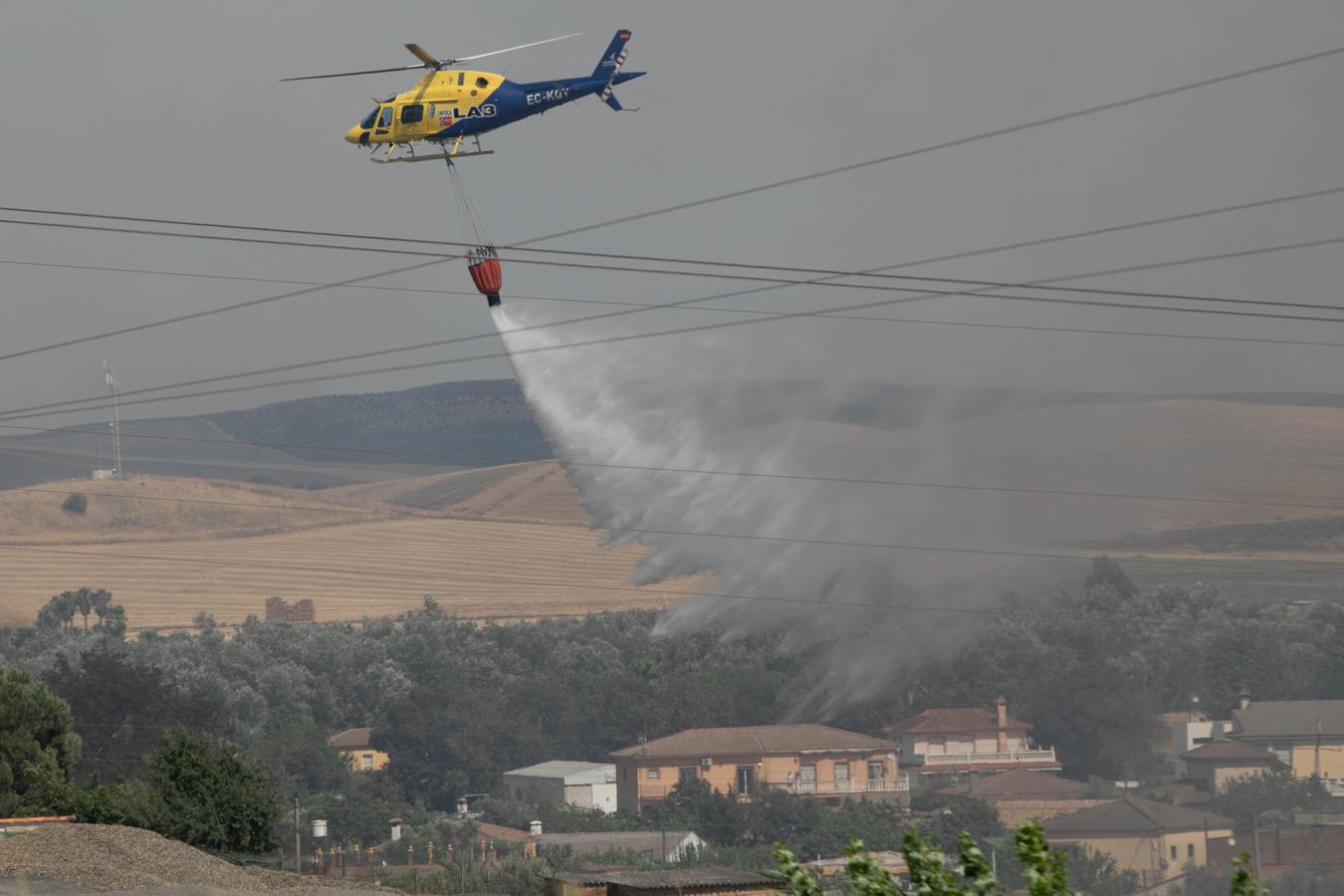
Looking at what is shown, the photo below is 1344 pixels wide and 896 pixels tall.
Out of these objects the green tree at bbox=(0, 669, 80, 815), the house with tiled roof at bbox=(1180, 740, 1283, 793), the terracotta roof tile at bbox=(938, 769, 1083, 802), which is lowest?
the terracotta roof tile at bbox=(938, 769, 1083, 802)

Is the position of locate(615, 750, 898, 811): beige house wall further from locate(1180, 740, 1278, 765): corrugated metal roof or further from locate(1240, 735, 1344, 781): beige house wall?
locate(1240, 735, 1344, 781): beige house wall

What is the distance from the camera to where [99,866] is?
3347cm

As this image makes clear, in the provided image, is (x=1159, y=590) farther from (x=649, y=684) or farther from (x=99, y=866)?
(x=99, y=866)

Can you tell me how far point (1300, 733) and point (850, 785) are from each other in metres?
32.0

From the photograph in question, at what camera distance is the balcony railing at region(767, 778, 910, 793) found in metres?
117

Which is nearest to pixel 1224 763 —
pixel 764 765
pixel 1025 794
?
pixel 1025 794

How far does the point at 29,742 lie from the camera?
6675cm

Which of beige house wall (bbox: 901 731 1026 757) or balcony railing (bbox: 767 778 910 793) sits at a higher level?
beige house wall (bbox: 901 731 1026 757)

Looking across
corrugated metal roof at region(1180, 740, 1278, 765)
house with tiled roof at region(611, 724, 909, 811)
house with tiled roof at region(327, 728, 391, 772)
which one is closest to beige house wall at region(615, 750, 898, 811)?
house with tiled roof at region(611, 724, 909, 811)

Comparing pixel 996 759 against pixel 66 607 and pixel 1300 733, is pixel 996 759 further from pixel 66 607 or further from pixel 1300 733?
pixel 66 607

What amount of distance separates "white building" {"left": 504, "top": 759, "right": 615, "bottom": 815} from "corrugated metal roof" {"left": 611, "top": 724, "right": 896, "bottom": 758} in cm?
225

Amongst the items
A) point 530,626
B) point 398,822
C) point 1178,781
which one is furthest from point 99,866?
point 530,626

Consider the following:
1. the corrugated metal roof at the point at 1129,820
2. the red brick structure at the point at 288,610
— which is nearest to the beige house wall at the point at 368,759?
the corrugated metal roof at the point at 1129,820

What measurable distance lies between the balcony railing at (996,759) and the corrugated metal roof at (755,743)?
3.75 metres
